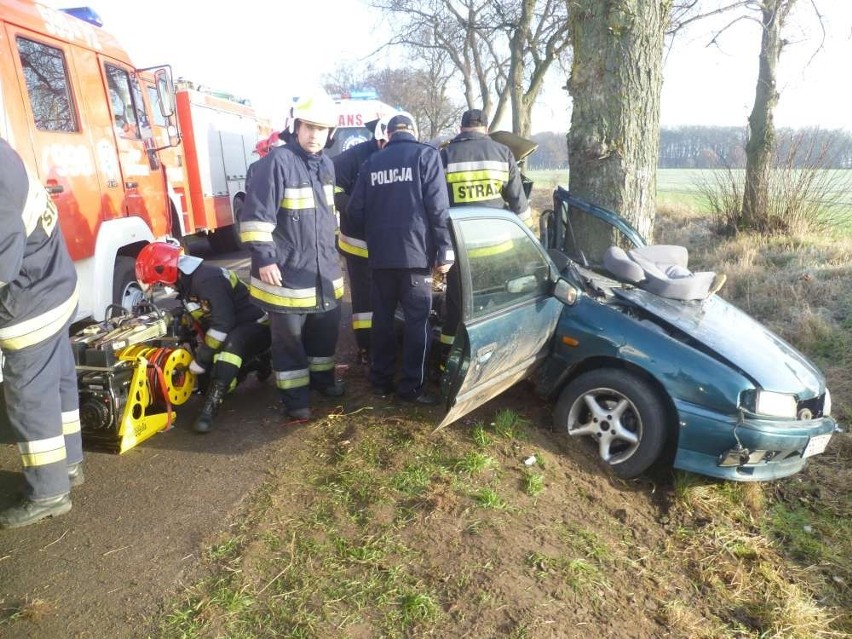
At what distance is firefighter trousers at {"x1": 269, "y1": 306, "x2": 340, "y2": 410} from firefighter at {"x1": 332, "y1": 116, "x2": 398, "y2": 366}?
2.34 feet

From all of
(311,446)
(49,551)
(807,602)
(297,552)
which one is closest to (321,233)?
(311,446)

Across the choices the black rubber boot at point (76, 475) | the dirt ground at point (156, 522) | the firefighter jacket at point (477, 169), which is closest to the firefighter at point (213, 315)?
the dirt ground at point (156, 522)

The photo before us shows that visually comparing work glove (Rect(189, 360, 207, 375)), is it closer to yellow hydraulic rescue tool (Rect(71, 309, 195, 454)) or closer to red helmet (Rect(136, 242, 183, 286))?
yellow hydraulic rescue tool (Rect(71, 309, 195, 454))

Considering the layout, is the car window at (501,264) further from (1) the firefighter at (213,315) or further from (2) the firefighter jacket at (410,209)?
(1) the firefighter at (213,315)

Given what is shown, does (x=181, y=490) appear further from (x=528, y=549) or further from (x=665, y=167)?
(x=665, y=167)

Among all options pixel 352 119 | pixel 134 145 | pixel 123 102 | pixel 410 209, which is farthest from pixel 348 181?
pixel 352 119

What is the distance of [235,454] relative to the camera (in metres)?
3.34

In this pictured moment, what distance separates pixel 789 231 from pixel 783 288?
278cm

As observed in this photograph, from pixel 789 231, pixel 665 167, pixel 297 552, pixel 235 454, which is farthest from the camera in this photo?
pixel 665 167

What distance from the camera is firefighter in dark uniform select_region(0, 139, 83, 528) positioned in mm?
2584

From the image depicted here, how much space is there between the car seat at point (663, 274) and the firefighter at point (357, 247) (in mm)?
1836

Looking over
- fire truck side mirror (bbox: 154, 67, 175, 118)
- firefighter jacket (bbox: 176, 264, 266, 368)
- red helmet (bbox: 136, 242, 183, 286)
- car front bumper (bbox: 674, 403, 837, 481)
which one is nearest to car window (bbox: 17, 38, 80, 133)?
fire truck side mirror (bbox: 154, 67, 175, 118)

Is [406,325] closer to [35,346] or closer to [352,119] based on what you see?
[35,346]

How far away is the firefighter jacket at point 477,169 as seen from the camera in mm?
4559
